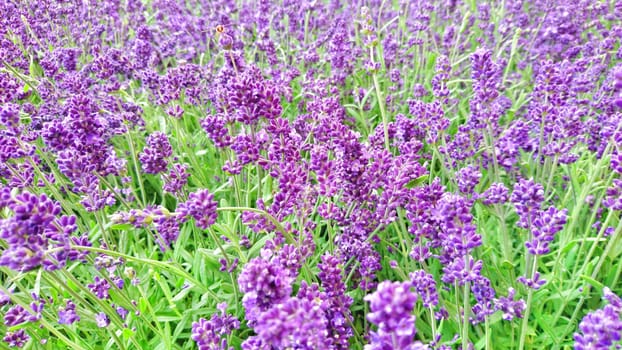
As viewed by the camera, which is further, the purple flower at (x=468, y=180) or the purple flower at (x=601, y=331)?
the purple flower at (x=468, y=180)

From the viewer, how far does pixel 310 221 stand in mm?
2521

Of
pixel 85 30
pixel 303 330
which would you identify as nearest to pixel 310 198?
pixel 303 330

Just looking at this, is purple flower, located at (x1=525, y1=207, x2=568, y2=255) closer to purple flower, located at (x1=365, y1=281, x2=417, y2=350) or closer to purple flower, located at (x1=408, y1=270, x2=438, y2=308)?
purple flower, located at (x1=408, y1=270, x2=438, y2=308)

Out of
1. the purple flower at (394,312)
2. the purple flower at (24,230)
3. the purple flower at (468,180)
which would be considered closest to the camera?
the purple flower at (394,312)

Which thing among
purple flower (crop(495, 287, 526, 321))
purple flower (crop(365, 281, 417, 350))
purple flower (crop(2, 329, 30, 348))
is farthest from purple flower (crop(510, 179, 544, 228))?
purple flower (crop(2, 329, 30, 348))

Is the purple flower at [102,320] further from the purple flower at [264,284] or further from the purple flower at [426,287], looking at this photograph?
the purple flower at [426,287]

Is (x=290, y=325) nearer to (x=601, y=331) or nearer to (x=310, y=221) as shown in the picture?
(x=601, y=331)

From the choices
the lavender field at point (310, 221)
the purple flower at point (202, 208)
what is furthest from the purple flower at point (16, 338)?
the purple flower at point (202, 208)

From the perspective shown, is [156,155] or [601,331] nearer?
[601,331]

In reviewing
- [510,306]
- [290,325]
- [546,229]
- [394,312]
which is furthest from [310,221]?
[394,312]

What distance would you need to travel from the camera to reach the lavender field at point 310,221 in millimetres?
1728

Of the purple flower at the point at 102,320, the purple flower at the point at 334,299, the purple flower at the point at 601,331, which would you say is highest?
the purple flower at the point at 601,331

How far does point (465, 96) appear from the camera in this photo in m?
4.71

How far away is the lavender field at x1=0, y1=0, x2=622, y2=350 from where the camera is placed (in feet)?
5.67
